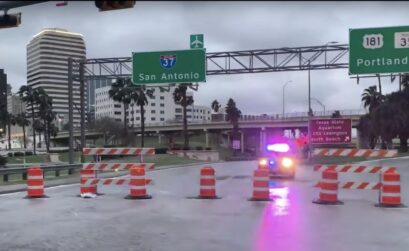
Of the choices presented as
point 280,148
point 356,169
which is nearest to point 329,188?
point 356,169

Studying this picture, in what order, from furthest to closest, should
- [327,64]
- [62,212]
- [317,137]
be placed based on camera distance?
[327,64]
[317,137]
[62,212]

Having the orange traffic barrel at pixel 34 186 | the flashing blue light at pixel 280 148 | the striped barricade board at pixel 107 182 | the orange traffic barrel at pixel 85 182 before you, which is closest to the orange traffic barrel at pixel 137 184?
the striped barricade board at pixel 107 182

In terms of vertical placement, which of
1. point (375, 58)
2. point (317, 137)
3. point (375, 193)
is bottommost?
point (375, 193)

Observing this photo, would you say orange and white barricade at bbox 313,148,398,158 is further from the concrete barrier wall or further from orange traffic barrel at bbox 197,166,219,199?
the concrete barrier wall

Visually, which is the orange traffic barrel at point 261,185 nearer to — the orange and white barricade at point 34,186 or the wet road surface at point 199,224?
the wet road surface at point 199,224

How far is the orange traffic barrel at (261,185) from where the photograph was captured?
1631 cm

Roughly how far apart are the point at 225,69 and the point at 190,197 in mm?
17937

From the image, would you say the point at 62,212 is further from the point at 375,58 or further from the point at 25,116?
the point at 25,116

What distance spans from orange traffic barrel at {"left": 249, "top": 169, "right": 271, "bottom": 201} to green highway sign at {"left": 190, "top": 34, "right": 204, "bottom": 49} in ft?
60.6

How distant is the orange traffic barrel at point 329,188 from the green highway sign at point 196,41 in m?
19.5

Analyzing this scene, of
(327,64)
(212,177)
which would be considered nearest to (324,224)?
(212,177)

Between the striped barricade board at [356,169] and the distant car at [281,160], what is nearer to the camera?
the striped barricade board at [356,169]

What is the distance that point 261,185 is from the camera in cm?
1647

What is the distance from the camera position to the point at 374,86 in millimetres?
118375
